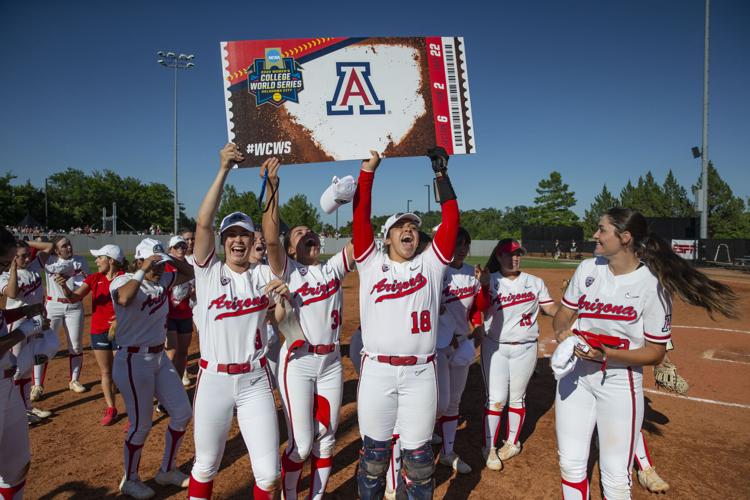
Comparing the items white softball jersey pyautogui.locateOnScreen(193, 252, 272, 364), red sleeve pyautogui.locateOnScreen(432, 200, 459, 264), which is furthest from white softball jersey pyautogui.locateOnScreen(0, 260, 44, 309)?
red sleeve pyautogui.locateOnScreen(432, 200, 459, 264)

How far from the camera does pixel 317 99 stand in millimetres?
3559

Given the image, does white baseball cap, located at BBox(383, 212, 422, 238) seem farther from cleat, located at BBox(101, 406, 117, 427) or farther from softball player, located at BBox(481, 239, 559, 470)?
cleat, located at BBox(101, 406, 117, 427)

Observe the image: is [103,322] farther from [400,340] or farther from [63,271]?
[400,340]

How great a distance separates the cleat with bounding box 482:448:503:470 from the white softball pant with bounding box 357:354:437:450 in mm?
1954

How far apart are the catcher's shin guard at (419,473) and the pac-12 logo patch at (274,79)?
2.91 meters

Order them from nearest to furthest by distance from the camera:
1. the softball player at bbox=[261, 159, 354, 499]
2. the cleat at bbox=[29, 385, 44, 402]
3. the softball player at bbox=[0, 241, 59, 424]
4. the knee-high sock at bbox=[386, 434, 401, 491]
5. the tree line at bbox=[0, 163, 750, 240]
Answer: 1. the softball player at bbox=[261, 159, 354, 499]
2. the knee-high sock at bbox=[386, 434, 401, 491]
3. the softball player at bbox=[0, 241, 59, 424]
4. the cleat at bbox=[29, 385, 44, 402]
5. the tree line at bbox=[0, 163, 750, 240]

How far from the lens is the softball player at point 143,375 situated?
416 cm

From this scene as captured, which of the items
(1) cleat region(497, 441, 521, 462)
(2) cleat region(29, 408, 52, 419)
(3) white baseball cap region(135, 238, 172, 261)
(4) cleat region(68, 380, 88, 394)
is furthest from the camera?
(4) cleat region(68, 380, 88, 394)

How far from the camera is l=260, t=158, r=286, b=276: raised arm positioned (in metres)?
3.44

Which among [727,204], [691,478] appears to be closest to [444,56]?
[691,478]

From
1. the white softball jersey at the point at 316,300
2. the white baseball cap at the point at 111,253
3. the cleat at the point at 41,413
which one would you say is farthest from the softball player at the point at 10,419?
the cleat at the point at 41,413

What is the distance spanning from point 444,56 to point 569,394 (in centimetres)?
298

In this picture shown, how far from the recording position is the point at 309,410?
12.3 ft

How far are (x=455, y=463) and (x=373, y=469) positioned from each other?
→ 6.31 ft
